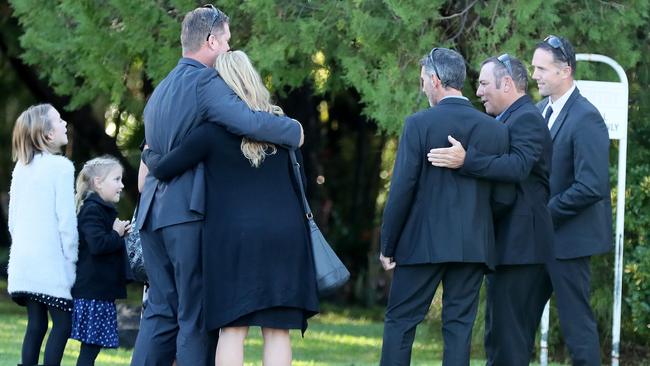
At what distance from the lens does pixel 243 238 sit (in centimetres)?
581

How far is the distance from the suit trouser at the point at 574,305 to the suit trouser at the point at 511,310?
4.6 inches

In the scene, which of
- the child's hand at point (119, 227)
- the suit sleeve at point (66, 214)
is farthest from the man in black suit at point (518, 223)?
the suit sleeve at point (66, 214)

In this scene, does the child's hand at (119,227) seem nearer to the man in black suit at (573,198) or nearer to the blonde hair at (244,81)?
the blonde hair at (244,81)

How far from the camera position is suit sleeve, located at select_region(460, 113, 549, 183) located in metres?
6.02

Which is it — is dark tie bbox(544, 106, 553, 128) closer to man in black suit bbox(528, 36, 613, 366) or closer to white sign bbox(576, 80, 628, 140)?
man in black suit bbox(528, 36, 613, 366)

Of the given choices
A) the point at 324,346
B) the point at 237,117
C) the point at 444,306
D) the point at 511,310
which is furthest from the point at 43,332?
the point at 324,346

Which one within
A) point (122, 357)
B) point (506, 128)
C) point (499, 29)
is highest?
point (499, 29)

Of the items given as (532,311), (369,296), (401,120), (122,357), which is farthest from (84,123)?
(532,311)

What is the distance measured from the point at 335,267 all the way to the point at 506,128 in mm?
1175

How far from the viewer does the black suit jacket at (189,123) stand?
578 centimetres

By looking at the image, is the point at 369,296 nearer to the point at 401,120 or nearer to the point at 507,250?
the point at 401,120

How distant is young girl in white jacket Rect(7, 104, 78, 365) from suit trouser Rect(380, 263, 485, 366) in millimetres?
2149

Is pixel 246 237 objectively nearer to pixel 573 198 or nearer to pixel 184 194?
pixel 184 194

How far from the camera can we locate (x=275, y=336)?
595cm
